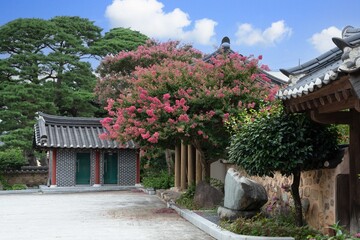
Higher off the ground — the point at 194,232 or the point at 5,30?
the point at 5,30

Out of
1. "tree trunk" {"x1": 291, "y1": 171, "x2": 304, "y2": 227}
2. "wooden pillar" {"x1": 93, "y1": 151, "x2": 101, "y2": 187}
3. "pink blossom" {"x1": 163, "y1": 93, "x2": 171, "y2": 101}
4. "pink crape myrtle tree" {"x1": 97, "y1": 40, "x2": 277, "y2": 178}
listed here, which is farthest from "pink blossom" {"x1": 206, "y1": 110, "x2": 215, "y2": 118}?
"wooden pillar" {"x1": 93, "y1": 151, "x2": 101, "y2": 187}

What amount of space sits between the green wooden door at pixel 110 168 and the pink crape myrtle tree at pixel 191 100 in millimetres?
13252

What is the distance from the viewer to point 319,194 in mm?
8508

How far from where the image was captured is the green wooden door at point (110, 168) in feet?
86.1

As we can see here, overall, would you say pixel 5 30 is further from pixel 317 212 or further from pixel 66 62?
pixel 317 212

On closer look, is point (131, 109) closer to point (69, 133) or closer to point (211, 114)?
point (211, 114)

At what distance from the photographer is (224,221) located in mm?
9812

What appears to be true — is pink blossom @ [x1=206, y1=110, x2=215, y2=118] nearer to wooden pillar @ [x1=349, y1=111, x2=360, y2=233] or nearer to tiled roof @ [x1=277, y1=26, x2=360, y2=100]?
tiled roof @ [x1=277, y1=26, x2=360, y2=100]

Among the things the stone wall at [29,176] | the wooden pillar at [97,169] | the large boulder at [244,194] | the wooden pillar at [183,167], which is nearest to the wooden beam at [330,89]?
the large boulder at [244,194]

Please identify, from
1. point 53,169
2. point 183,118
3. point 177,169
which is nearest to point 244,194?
point 183,118

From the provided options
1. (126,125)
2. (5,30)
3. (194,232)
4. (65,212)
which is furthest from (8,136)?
(194,232)

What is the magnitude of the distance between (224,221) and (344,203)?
289 centimetres

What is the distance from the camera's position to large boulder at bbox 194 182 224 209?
518 inches

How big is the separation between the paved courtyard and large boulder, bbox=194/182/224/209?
2.94 feet
